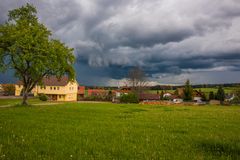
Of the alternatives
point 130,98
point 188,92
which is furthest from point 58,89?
point 188,92

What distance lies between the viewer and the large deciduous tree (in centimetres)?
4359

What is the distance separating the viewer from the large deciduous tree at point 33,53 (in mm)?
43594

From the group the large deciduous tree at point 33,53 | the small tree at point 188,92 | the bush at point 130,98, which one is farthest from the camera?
the small tree at point 188,92

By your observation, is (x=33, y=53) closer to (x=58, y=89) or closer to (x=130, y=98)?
(x=130, y=98)

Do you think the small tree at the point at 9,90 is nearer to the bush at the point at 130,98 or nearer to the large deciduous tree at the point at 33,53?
the bush at the point at 130,98

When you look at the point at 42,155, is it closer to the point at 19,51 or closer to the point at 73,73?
the point at 19,51

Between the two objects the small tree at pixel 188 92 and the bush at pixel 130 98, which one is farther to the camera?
the small tree at pixel 188 92

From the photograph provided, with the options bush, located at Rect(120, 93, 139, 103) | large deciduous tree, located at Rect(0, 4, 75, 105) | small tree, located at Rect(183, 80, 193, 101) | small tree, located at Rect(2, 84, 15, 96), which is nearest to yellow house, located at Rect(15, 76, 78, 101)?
small tree, located at Rect(2, 84, 15, 96)

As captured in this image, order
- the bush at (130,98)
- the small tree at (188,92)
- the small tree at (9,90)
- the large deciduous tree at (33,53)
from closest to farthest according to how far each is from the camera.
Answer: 1. the large deciduous tree at (33,53)
2. the bush at (130,98)
3. the small tree at (188,92)
4. the small tree at (9,90)

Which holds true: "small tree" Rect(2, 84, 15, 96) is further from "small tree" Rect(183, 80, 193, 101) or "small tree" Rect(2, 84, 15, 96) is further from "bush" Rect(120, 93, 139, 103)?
"small tree" Rect(183, 80, 193, 101)

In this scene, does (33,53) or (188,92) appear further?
(188,92)

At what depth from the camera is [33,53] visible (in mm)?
44406

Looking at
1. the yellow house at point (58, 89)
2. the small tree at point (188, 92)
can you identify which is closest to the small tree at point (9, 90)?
the yellow house at point (58, 89)

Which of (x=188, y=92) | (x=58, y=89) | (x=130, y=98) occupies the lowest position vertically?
(x=130, y=98)
